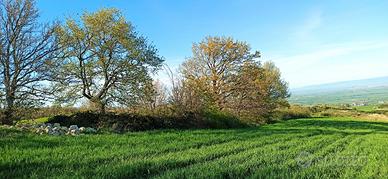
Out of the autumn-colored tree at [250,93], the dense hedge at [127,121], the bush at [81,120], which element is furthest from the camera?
the autumn-colored tree at [250,93]

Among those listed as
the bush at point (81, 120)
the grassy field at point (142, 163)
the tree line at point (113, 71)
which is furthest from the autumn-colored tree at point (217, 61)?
the grassy field at point (142, 163)

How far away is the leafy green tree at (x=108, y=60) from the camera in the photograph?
2608cm

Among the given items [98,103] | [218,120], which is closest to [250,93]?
[218,120]

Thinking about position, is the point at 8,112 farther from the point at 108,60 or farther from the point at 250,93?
the point at 250,93

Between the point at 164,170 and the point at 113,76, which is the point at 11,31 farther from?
the point at 164,170

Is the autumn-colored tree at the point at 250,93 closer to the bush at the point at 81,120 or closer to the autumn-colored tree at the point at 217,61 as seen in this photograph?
the autumn-colored tree at the point at 217,61

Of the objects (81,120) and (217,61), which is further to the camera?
(217,61)

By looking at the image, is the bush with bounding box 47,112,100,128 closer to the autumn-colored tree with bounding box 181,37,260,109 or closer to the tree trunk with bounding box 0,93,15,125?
the tree trunk with bounding box 0,93,15,125

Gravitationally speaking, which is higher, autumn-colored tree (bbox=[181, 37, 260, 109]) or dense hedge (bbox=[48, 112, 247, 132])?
autumn-colored tree (bbox=[181, 37, 260, 109])

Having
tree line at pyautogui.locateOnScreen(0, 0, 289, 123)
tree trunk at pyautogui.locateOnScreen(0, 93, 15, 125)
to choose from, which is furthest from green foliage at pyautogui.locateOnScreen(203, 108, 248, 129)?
tree trunk at pyautogui.locateOnScreen(0, 93, 15, 125)

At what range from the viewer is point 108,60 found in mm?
26812

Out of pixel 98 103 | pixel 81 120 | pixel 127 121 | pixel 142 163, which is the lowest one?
pixel 142 163

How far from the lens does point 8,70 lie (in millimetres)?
17906

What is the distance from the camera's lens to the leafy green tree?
2608 cm
